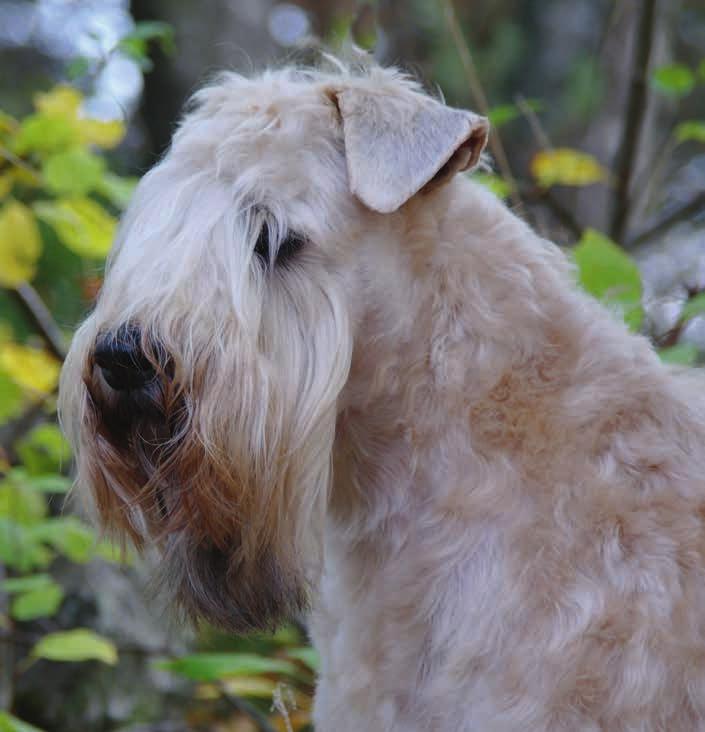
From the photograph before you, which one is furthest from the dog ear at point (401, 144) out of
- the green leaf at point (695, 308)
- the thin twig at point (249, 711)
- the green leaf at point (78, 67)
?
the thin twig at point (249, 711)

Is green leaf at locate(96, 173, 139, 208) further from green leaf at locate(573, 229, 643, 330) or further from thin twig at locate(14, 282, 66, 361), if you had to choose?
green leaf at locate(573, 229, 643, 330)

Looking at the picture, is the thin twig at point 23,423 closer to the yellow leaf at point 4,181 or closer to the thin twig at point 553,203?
the yellow leaf at point 4,181

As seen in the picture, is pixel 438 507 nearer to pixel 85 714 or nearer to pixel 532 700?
pixel 532 700

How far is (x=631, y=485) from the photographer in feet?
7.25

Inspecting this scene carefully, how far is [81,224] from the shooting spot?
318cm

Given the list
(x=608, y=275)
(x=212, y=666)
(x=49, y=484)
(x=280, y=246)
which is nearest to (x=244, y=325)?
(x=280, y=246)

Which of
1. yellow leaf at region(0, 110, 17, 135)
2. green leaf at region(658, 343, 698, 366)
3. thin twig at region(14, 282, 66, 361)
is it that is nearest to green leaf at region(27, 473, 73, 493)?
thin twig at region(14, 282, 66, 361)

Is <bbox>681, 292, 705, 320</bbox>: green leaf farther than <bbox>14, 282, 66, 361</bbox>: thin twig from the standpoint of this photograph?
No

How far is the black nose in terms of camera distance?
6.78 ft

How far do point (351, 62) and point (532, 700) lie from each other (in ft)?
4.88

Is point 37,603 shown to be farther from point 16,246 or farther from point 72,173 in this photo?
point 72,173

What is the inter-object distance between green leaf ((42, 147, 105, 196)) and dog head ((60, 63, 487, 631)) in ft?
2.59

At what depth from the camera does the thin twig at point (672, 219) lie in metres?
3.95

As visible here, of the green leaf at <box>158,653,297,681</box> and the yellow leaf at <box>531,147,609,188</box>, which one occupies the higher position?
the yellow leaf at <box>531,147,609,188</box>
